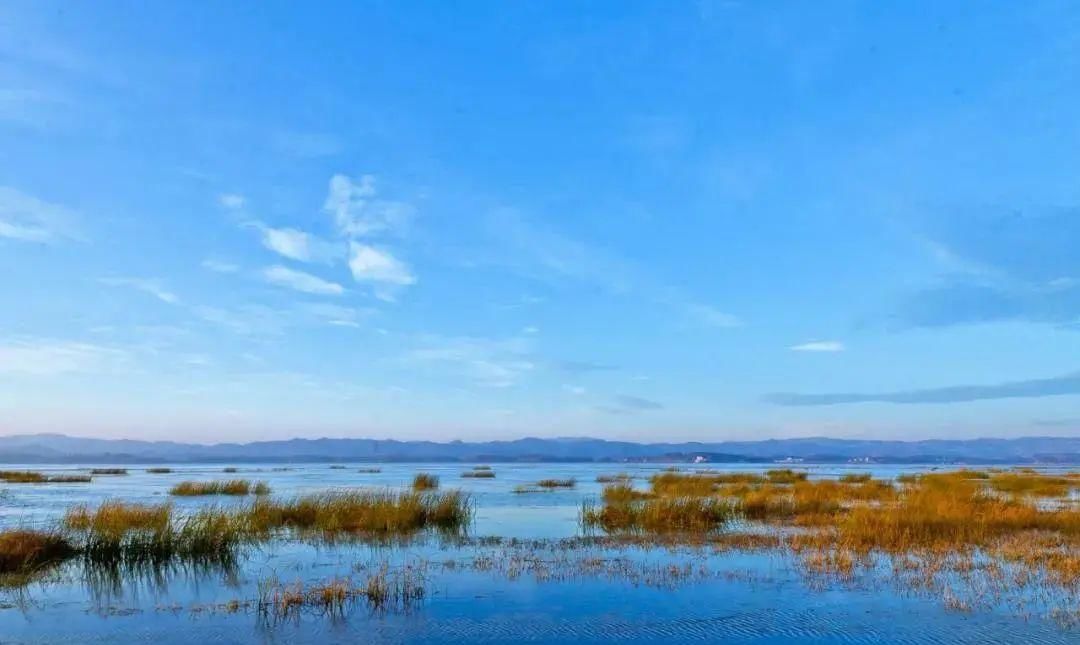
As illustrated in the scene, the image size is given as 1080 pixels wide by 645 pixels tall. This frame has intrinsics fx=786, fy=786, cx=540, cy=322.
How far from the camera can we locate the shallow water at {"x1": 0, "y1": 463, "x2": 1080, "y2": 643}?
11648 mm

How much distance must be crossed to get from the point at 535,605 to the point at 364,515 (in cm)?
1274

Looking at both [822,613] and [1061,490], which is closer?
[822,613]

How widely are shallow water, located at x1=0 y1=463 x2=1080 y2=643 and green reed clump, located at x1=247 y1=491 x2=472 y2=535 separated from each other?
507 centimetres

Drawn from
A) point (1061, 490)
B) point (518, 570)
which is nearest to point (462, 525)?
point (518, 570)

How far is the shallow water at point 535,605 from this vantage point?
38.2 ft

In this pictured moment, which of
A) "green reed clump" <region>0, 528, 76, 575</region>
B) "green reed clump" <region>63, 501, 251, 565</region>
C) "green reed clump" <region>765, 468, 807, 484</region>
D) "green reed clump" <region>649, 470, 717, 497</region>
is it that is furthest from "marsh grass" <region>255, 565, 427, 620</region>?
"green reed clump" <region>765, 468, 807, 484</region>

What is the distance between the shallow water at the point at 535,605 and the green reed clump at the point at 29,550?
800 mm

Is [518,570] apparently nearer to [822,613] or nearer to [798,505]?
[822,613]

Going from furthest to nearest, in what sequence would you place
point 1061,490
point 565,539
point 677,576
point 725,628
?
1. point 1061,490
2. point 565,539
3. point 677,576
4. point 725,628

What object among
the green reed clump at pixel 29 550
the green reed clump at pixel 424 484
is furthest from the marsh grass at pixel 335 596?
the green reed clump at pixel 424 484

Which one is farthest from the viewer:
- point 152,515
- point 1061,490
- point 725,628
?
point 1061,490

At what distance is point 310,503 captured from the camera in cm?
2777

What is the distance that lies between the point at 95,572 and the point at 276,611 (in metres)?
6.66

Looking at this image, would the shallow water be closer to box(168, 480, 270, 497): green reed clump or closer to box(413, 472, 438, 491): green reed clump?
box(413, 472, 438, 491): green reed clump
